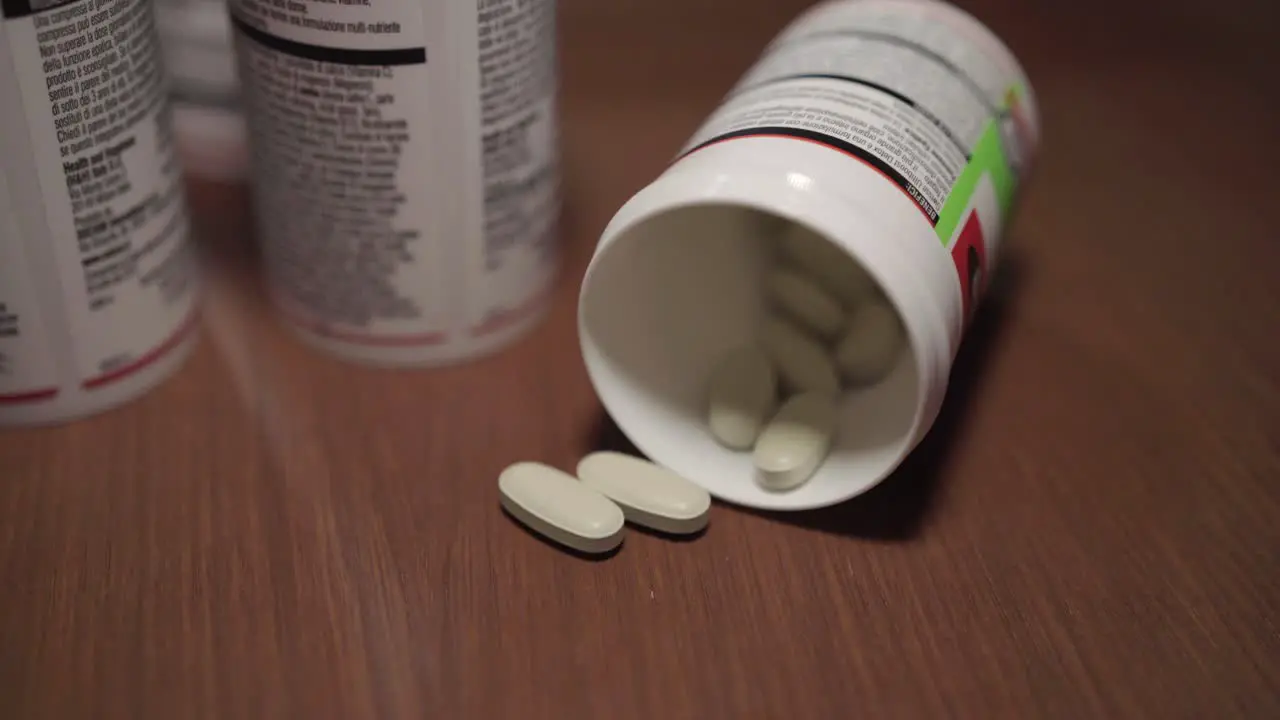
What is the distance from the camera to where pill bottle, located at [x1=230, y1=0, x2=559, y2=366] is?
50cm

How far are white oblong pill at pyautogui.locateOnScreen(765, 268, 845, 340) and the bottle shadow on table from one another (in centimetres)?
7

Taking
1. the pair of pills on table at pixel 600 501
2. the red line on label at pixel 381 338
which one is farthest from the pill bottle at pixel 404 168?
the pair of pills on table at pixel 600 501

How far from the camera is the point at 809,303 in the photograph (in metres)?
0.55

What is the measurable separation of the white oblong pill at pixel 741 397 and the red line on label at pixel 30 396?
28 cm

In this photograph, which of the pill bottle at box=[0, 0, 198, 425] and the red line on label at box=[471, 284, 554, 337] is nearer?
the pill bottle at box=[0, 0, 198, 425]

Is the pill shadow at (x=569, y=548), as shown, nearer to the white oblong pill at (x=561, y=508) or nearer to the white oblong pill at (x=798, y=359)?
the white oblong pill at (x=561, y=508)

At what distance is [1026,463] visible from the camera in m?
0.55

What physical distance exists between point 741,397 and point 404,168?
6.8 inches

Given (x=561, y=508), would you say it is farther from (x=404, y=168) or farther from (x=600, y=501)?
(x=404, y=168)

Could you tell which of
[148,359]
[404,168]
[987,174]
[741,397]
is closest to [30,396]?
[148,359]

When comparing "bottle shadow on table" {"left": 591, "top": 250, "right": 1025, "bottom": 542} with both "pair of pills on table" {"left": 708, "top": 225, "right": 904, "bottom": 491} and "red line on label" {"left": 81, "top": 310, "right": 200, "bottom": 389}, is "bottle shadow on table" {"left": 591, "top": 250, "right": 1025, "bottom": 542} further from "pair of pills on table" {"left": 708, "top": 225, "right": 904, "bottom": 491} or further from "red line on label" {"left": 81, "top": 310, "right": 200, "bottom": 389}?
"red line on label" {"left": 81, "top": 310, "right": 200, "bottom": 389}

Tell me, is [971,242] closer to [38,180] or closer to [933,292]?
[933,292]

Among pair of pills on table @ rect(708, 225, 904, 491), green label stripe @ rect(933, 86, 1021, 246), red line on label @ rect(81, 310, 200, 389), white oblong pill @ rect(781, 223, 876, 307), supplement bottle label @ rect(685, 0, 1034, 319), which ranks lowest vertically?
red line on label @ rect(81, 310, 200, 389)

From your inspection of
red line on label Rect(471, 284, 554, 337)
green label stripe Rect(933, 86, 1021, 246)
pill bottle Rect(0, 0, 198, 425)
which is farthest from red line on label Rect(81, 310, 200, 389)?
green label stripe Rect(933, 86, 1021, 246)
